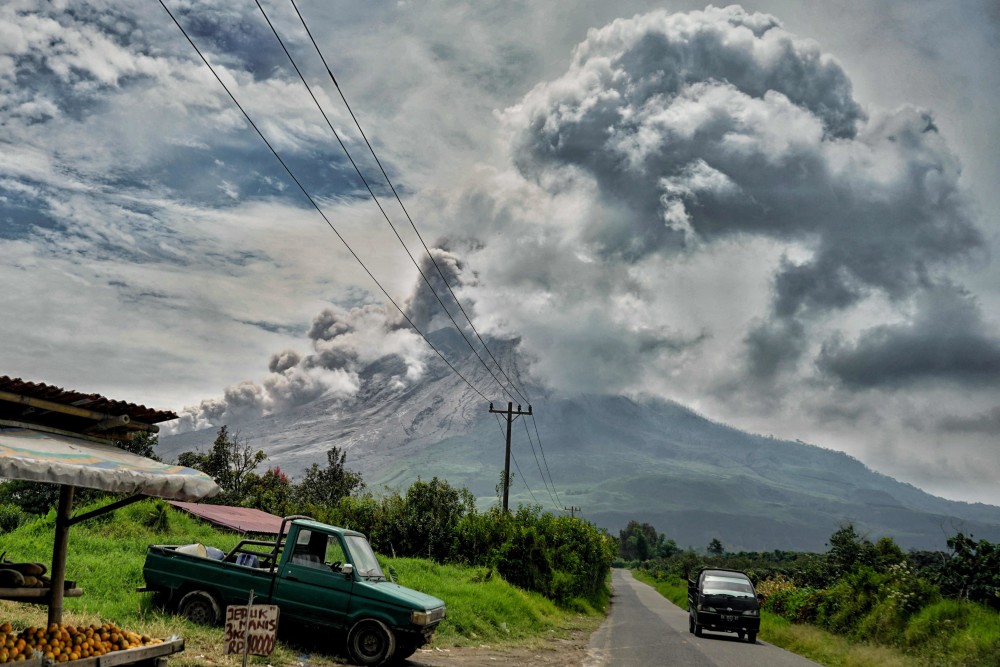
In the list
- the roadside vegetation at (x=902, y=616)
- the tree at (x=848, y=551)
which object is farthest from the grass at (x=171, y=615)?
the tree at (x=848, y=551)

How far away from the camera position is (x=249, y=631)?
30.5 ft

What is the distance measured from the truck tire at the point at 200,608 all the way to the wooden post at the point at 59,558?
15.8 ft

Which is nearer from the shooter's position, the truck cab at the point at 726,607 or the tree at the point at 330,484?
Result: the truck cab at the point at 726,607

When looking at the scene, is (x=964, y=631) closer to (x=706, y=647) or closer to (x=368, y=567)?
(x=706, y=647)

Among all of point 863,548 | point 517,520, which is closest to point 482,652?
point 517,520

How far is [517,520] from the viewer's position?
35.6 metres

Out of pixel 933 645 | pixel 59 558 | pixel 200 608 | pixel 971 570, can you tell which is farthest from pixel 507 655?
pixel 971 570

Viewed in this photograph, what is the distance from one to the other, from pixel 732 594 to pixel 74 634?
2061 centimetres

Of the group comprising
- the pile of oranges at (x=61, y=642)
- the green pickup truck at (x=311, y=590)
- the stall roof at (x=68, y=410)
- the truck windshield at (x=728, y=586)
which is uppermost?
the stall roof at (x=68, y=410)

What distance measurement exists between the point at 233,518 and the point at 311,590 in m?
23.5

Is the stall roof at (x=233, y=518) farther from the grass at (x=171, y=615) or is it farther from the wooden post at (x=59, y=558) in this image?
the wooden post at (x=59, y=558)

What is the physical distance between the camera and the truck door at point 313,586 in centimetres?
Result: 1328

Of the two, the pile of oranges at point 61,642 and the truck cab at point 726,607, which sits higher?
the pile of oranges at point 61,642

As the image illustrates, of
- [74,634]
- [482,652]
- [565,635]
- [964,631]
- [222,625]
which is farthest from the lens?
[565,635]
